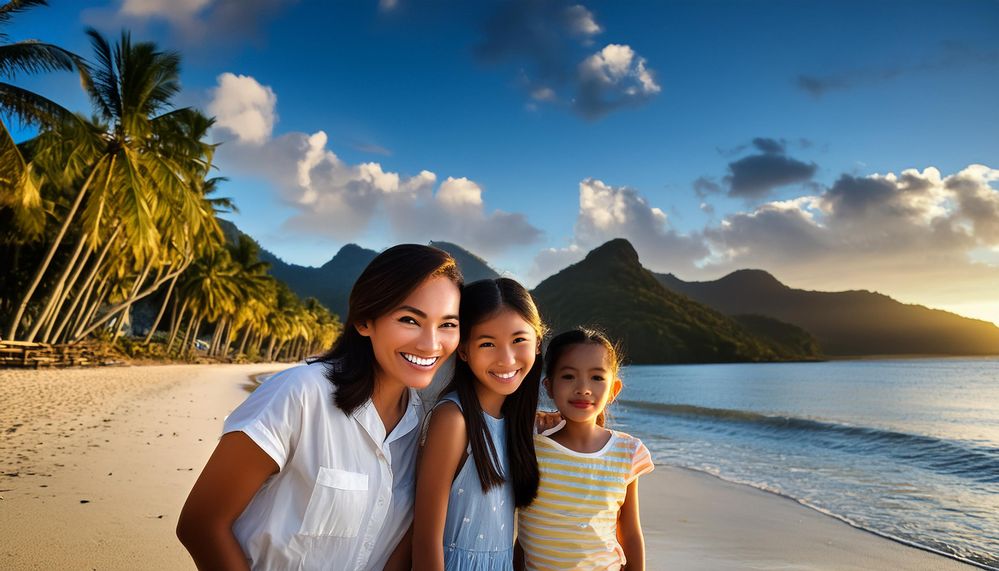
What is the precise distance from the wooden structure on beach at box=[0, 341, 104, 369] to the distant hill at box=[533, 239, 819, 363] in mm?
66779

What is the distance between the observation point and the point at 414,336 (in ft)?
6.78

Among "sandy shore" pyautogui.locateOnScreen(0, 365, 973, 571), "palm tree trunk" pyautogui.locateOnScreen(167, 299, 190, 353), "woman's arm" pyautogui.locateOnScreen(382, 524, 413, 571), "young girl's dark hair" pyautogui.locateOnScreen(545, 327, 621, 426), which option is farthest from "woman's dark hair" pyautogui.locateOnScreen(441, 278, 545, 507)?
"palm tree trunk" pyautogui.locateOnScreen(167, 299, 190, 353)

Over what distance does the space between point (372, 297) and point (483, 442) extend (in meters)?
0.70

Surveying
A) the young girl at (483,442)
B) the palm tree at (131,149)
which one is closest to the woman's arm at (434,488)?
the young girl at (483,442)

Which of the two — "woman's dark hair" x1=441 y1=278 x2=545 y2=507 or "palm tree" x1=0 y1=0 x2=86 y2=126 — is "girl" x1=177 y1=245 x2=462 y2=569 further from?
"palm tree" x1=0 y1=0 x2=86 y2=126

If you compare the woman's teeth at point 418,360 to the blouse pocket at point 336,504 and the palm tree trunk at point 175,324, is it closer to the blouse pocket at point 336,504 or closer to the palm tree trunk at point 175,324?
the blouse pocket at point 336,504

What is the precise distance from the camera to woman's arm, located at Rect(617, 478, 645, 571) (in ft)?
8.32

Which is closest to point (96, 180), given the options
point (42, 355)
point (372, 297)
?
point (42, 355)

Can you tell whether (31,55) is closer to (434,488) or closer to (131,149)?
(131,149)

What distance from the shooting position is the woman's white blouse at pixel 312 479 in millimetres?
1802

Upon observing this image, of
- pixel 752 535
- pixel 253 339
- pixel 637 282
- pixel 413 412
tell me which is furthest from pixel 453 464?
pixel 637 282

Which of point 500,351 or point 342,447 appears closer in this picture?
point 342,447

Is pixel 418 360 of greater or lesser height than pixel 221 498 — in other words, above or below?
above

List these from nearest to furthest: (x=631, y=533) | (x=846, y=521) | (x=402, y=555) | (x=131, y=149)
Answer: (x=402, y=555), (x=631, y=533), (x=846, y=521), (x=131, y=149)
